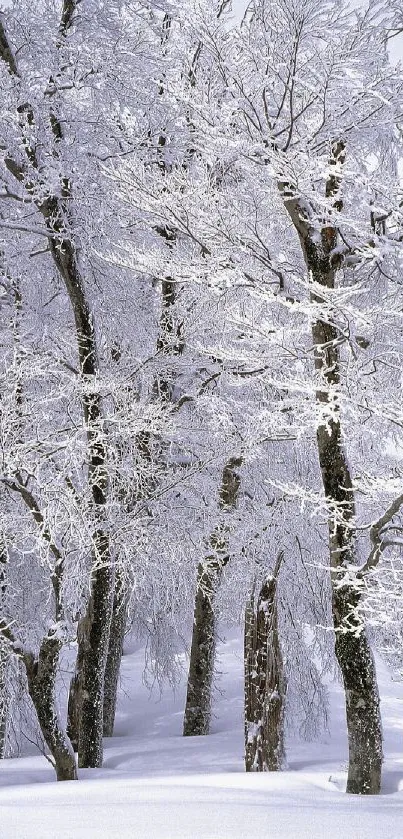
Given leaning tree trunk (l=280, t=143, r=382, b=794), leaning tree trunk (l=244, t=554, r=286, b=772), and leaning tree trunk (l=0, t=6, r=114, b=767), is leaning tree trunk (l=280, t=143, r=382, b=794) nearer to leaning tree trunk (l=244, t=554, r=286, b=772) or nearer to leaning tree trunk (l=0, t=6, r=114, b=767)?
leaning tree trunk (l=0, t=6, r=114, b=767)

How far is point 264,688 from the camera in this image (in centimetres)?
967

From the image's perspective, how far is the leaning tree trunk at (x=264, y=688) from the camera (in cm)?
A: 944

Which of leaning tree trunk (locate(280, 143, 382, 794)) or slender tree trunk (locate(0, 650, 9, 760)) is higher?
leaning tree trunk (locate(280, 143, 382, 794))

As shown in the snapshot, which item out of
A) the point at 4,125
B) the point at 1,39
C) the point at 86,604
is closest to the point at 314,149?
the point at 4,125

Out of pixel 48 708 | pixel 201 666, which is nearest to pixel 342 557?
pixel 48 708

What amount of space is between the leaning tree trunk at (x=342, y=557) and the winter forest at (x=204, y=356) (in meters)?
0.02

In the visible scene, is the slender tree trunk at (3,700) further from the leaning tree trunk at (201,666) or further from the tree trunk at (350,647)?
the tree trunk at (350,647)

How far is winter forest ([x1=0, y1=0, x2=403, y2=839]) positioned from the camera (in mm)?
6453

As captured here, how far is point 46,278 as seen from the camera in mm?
10477

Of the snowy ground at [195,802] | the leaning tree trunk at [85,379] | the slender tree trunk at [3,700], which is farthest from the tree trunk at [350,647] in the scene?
the slender tree trunk at [3,700]

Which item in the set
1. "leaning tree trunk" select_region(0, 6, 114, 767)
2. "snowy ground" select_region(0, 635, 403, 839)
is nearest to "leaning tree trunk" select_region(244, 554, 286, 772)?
"snowy ground" select_region(0, 635, 403, 839)

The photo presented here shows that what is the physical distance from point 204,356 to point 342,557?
406 centimetres

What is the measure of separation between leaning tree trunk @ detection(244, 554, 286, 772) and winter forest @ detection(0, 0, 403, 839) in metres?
0.03

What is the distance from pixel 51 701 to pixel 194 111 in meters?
5.69
